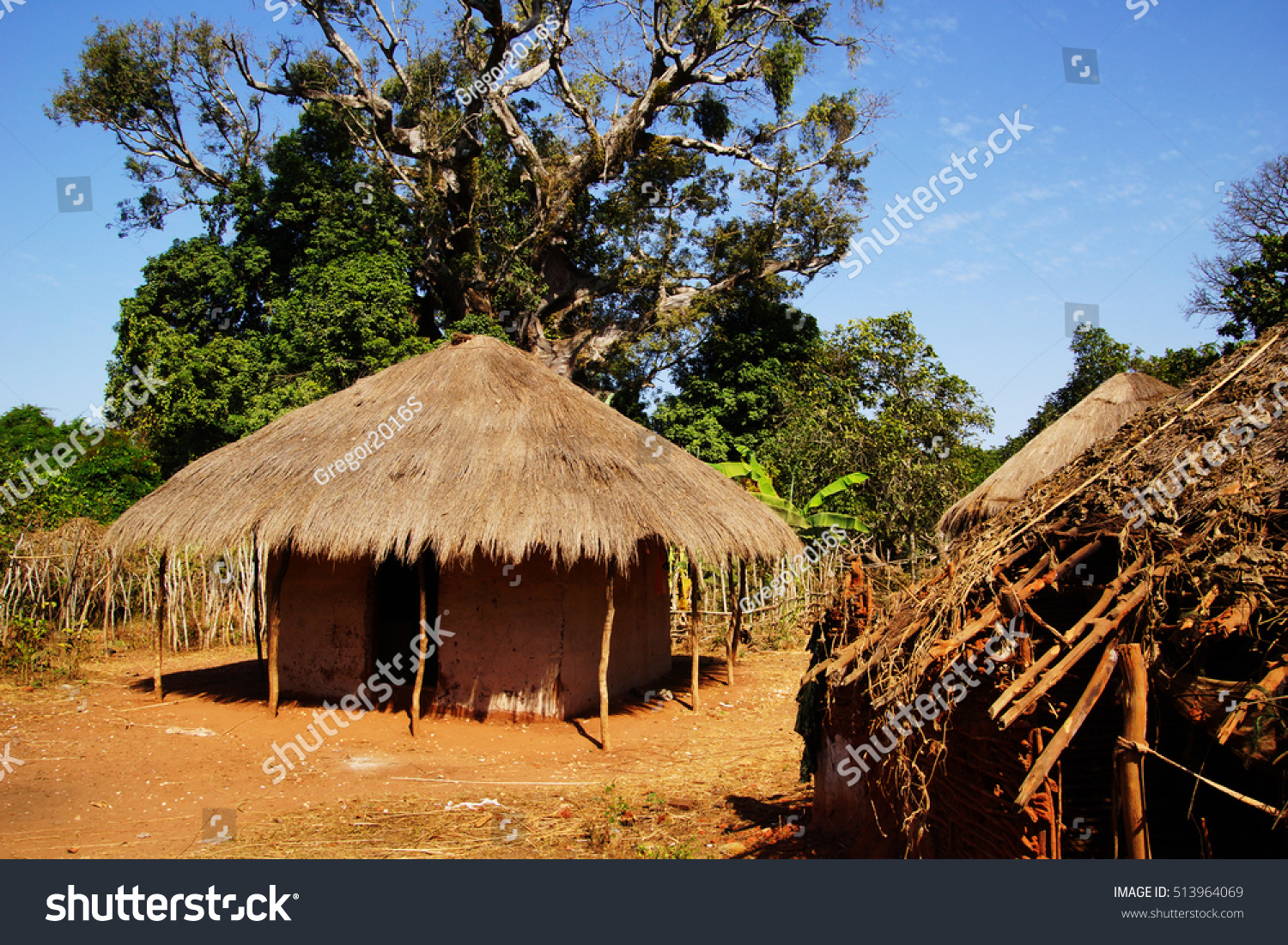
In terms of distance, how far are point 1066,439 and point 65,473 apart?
62.0 ft

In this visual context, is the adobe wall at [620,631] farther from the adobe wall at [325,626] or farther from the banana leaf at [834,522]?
the banana leaf at [834,522]

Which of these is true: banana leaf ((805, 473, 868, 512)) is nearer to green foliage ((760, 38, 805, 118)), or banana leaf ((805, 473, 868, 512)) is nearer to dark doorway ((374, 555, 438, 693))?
dark doorway ((374, 555, 438, 693))

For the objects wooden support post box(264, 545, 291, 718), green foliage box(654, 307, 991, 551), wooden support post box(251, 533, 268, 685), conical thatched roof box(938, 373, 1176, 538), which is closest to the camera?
wooden support post box(264, 545, 291, 718)

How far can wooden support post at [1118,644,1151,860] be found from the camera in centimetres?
283

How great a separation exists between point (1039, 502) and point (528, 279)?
19.2 m

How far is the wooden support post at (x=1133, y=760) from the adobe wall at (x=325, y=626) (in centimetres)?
781

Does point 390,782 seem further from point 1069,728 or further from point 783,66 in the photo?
point 783,66

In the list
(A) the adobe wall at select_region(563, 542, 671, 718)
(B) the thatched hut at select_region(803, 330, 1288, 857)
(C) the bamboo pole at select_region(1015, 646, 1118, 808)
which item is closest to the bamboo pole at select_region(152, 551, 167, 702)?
(A) the adobe wall at select_region(563, 542, 671, 718)

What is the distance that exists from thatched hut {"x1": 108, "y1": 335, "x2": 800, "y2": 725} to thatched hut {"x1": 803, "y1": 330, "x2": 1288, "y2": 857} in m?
4.24

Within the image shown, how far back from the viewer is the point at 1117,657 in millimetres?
2994

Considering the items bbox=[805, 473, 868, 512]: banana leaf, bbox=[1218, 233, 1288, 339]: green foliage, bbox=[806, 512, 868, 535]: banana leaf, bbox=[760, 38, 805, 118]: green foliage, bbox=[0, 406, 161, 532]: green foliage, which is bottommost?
bbox=[806, 512, 868, 535]: banana leaf

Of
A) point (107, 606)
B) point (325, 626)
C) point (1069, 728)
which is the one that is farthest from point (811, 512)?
point (1069, 728)
